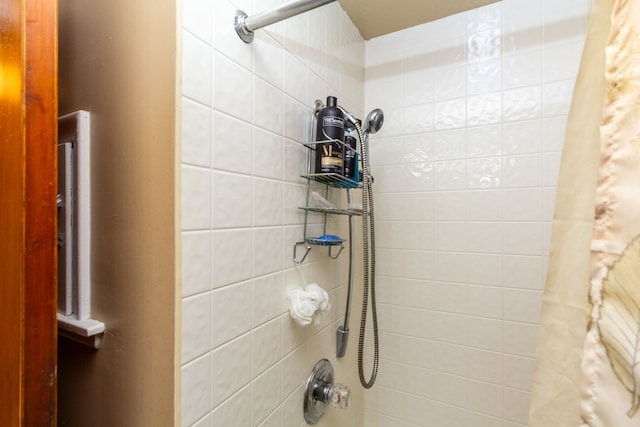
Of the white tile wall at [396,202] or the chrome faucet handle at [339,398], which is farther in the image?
the chrome faucet handle at [339,398]

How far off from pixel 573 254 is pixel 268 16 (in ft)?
2.36

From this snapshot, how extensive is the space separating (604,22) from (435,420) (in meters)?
1.44

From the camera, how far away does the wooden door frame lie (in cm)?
51

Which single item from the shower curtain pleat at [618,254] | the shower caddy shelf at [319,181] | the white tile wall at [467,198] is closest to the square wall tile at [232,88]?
the shower caddy shelf at [319,181]

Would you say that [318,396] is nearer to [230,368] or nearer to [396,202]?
[230,368]

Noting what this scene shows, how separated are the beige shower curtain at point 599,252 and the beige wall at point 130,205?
620 mm

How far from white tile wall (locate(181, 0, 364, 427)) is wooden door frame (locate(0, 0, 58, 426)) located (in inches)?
9.6

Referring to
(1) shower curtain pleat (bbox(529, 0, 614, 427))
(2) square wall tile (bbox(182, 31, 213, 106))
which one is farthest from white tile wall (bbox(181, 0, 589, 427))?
(1) shower curtain pleat (bbox(529, 0, 614, 427))

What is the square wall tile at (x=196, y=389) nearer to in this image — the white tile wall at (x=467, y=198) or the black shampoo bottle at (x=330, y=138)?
the black shampoo bottle at (x=330, y=138)

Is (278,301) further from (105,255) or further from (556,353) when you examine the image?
(556,353)

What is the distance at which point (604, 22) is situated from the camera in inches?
16.3

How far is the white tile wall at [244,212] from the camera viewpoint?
0.59 m

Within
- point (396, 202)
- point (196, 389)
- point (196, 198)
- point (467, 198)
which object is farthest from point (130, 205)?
point (467, 198)

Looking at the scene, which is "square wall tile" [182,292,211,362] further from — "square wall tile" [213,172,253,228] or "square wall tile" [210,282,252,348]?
"square wall tile" [213,172,253,228]
